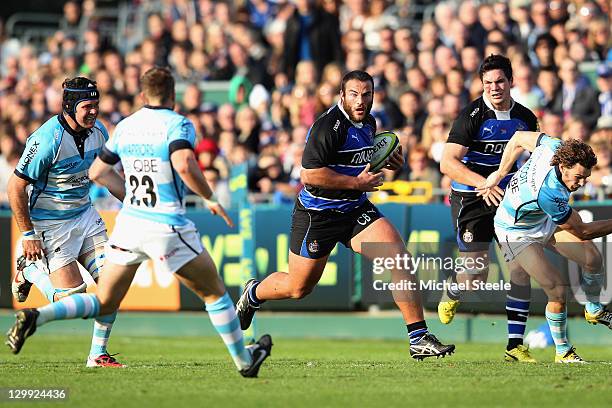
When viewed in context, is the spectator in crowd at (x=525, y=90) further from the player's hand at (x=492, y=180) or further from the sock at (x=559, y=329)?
the sock at (x=559, y=329)

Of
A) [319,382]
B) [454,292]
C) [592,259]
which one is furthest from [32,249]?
[592,259]

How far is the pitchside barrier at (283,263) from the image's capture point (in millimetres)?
16188

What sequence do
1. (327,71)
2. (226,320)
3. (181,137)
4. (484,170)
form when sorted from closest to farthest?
(181,137), (226,320), (484,170), (327,71)

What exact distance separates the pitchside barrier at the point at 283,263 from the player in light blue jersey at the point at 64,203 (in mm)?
3909

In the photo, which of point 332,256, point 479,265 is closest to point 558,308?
point 479,265

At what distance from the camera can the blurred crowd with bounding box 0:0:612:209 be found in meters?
18.0

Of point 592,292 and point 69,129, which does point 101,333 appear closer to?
point 69,129

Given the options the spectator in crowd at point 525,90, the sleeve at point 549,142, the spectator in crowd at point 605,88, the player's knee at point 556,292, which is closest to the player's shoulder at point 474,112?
the sleeve at point 549,142

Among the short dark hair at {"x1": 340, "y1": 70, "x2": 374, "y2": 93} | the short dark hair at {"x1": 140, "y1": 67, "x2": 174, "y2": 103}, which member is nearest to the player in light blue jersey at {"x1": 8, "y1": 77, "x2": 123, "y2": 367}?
the short dark hair at {"x1": 140, "y1": 67, "x2": 174, "y2": 103}

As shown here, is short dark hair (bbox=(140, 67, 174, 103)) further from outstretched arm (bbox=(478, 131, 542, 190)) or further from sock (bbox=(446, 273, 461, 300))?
sock (bbox=(446, 273, 461, 300))

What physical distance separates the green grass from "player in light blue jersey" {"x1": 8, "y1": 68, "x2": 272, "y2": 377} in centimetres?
60

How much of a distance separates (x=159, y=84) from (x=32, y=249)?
3029mm

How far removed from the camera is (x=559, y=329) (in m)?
12.2

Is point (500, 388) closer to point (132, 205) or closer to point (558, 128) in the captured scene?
point (132, 205)
